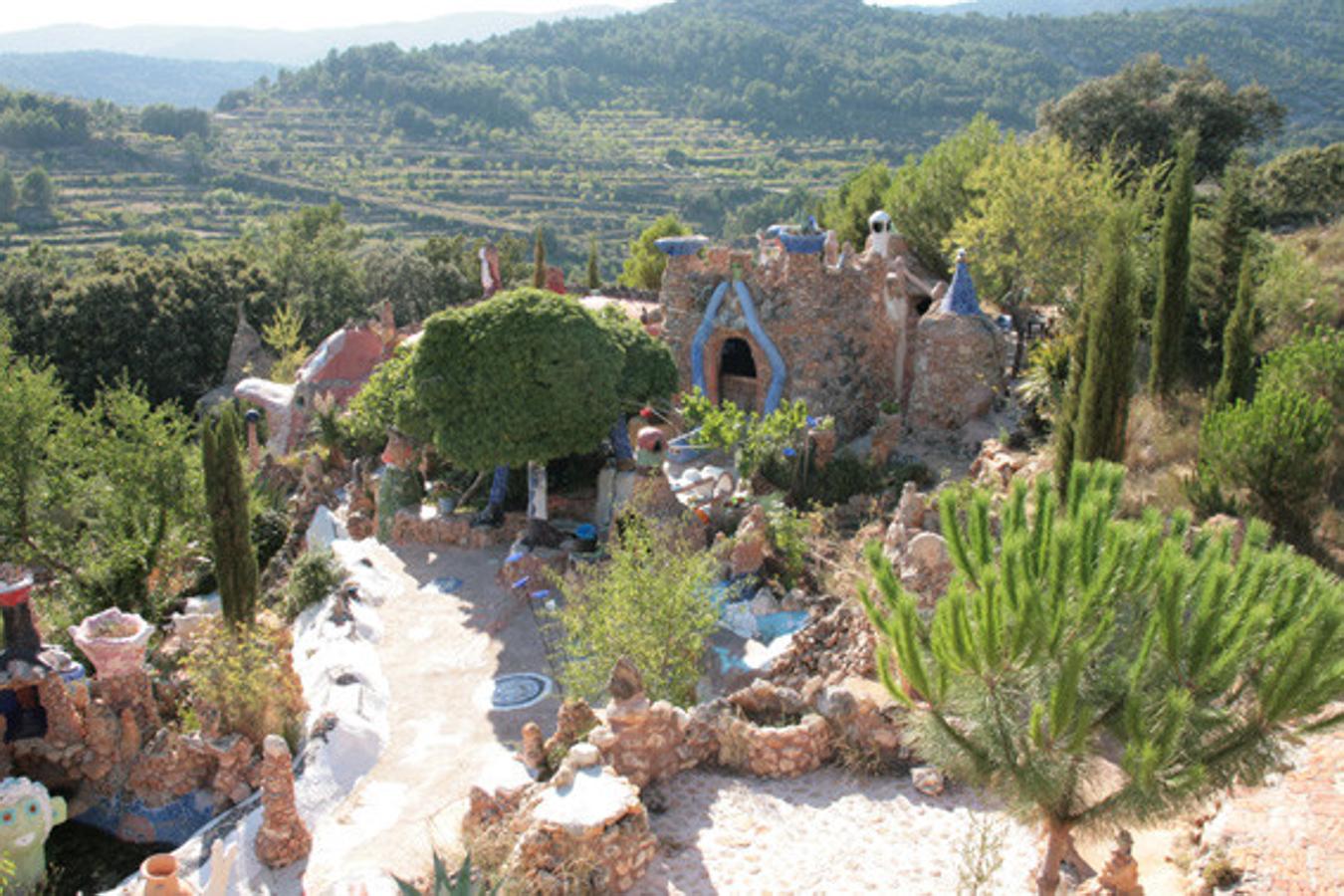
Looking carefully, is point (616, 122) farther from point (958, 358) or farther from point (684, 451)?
point (684, 451)

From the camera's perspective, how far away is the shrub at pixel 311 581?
19.0 m

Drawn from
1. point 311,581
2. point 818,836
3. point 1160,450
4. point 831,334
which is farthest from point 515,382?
point 818,836

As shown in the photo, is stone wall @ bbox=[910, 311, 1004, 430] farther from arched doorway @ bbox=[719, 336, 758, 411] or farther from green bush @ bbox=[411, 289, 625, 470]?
green bush @ bbox=[411, 289, 625, 470]

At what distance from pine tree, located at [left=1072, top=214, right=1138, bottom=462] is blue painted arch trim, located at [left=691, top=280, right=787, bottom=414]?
9.16 meters

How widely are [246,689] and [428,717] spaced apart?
8.21ft

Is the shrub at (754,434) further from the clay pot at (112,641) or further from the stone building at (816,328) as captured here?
the clay pot at (112,641)

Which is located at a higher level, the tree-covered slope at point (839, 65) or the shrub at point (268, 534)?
the tree-covered slope at point (839, 65)

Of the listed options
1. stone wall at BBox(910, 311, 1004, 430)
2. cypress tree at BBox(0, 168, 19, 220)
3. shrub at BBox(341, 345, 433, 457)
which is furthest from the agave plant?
cypress tree at BBox(0, 168, 19, 220)

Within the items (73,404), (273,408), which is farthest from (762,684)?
(73,404)

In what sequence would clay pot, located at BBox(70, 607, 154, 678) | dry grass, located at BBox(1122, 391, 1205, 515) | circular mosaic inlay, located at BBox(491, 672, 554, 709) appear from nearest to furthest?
clay pot, located at BBox(70, 607, 154, 678)
circular mosaic inlay, located at BBox(491, 672, 554, 709)
dry grass, located at BBox(1122, 391, 1205, 515)

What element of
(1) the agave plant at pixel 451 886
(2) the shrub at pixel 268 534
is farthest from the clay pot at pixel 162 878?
(2) the shrub at pixel 268 534

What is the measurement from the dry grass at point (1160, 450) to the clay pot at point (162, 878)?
12968mm

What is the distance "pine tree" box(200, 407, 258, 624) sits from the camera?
16812mm

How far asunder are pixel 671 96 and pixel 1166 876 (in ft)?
463
